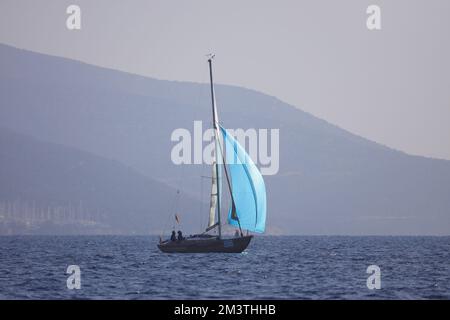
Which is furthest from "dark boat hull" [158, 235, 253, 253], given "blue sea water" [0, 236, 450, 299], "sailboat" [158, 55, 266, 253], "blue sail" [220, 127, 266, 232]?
"blue sail" [220, 127, 266, 232]

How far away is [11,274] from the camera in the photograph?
67.9 m

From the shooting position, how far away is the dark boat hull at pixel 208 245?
8631 cm

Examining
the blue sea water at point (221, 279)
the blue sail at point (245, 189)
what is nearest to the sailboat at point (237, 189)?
the blue sail at point (245, 189)

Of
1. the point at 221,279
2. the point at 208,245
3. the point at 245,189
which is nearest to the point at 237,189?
the point at 245,189

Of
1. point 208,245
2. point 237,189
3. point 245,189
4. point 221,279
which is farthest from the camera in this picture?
point 208,245

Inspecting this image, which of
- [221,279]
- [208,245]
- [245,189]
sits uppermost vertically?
[245,189]

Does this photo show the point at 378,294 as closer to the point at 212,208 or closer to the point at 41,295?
the point at 41,295

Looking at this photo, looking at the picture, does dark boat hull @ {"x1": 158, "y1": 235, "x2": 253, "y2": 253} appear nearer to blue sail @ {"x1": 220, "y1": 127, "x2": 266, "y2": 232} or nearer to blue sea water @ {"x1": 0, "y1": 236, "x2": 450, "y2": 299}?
blue sea water @ {"x1": 0, "y1": 236, "x2": 450, "y2": 299}

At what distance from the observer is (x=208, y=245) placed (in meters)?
86.4

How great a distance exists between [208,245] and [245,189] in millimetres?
6498

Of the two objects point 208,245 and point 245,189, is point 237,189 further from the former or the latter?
point 208,245

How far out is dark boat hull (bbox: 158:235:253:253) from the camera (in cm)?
8631

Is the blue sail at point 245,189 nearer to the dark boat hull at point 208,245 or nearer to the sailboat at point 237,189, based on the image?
the sailboat at point 237,189

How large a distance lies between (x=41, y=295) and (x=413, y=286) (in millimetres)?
22227
